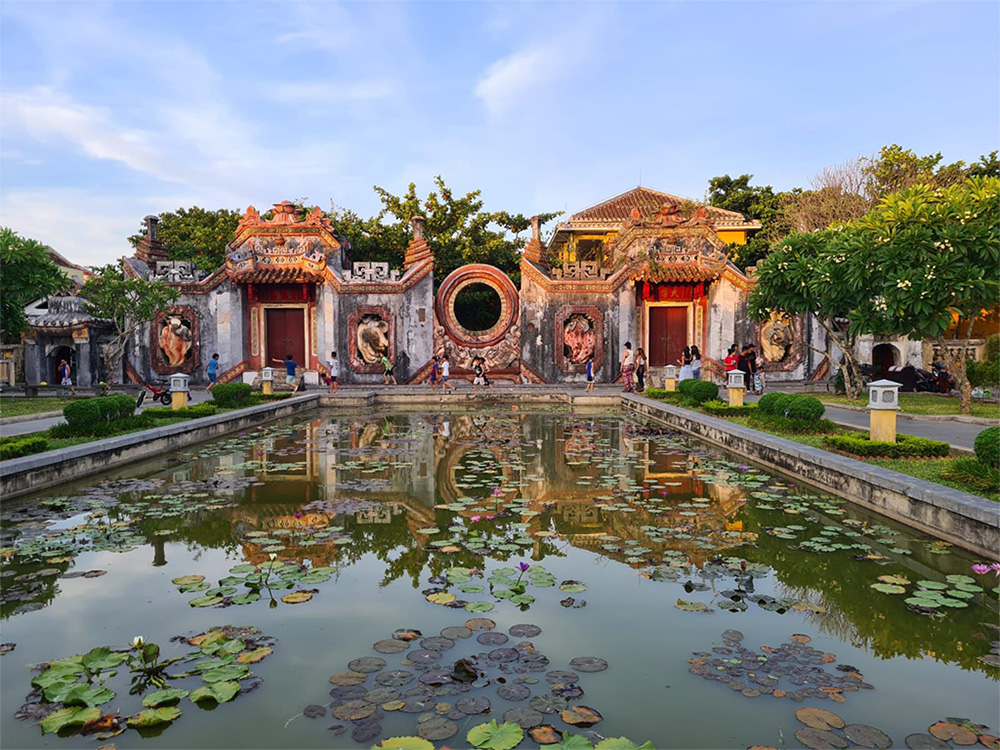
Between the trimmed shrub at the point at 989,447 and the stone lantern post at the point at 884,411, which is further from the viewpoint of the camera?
the stone lantern post at the point at 884,411

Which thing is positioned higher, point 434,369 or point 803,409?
point 434,369

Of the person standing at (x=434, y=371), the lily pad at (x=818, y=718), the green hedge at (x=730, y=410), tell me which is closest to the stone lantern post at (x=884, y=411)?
the green hedge at (x=730, y=410)

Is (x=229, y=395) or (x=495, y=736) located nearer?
(x=495, y=736)

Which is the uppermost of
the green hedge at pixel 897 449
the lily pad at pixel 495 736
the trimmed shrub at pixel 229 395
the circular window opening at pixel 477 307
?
the circular window opening at pixel 477 307

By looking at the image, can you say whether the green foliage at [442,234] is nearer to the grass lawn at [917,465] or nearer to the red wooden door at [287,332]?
the red wooden door at [287,332]

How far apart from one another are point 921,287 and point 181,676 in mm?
11761

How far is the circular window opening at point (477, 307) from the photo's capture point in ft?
85.3

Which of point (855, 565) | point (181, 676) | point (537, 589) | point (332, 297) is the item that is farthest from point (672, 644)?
point (332, 297)

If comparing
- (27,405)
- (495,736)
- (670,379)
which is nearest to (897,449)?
(495,736)

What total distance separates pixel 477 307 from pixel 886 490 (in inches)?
855

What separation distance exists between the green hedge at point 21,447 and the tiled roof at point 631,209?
24.0 m

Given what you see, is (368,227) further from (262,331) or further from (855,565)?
(855,565)

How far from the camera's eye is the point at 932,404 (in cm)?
1370

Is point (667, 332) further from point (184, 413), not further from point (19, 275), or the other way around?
point (19, 275)
